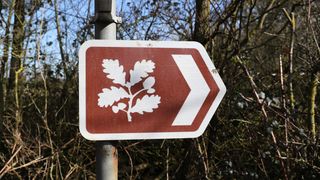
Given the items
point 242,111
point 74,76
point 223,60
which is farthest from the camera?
point 74,76

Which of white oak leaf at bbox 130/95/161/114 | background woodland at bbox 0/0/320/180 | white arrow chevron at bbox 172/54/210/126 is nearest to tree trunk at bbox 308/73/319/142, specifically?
background woodland at bbox 0/0/320/180

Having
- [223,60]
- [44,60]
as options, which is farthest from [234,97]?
[44,60]

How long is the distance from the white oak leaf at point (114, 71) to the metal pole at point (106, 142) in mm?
91

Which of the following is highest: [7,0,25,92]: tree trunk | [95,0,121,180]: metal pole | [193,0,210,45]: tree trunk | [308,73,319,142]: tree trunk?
[95,0,121,180]: metal pole

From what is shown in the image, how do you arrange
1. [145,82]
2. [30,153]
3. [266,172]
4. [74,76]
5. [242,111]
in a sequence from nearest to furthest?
[145,82] → [266,172] → [242,111] → [30,153] → [74,76]

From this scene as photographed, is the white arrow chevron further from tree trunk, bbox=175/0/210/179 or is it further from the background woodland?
tree trunk, bbox=175/0/210/179

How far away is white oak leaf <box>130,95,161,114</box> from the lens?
184 centimetres

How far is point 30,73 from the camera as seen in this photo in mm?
7316

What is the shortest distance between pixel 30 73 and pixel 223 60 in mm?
3381

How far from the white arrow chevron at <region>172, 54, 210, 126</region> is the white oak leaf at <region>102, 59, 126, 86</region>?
0.74 feet

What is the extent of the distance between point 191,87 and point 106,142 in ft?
1.31

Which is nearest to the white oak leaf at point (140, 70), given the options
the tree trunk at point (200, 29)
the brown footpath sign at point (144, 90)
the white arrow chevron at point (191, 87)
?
the brown footpath sign at point (144, 90)

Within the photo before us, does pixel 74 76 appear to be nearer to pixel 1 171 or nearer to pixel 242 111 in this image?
pixel 1 171

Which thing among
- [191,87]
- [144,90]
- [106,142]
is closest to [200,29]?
[191,87]
